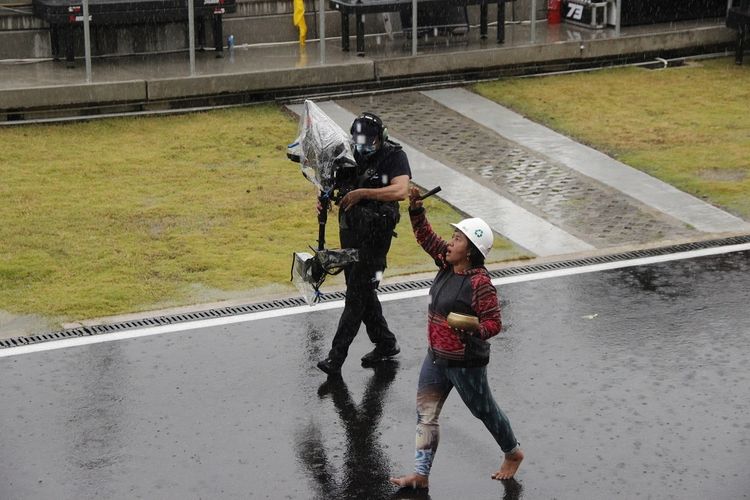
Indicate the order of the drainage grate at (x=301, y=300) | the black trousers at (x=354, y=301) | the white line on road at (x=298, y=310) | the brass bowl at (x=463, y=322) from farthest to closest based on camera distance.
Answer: the drainage grate at (x=301, y=300), the white line on road at (x=298, y=310), the black trousers at (x=354, y=301), the brass bowl at (x=463, y=322)

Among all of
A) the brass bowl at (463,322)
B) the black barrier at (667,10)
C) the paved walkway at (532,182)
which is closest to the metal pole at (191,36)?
the paved walkway at (532,182)

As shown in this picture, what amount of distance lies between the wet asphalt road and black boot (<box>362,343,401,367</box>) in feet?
0.36

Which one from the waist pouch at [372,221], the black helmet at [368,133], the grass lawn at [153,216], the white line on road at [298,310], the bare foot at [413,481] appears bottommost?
the bare foot at [413,481]

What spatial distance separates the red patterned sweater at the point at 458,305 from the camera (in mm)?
7102

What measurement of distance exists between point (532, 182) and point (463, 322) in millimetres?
6882

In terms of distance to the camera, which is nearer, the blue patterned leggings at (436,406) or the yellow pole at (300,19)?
the blue patterned leggings at (436,406)

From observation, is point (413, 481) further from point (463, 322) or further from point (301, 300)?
point (301, 300)

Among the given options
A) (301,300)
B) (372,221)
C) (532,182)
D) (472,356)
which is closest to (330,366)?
(372,221)

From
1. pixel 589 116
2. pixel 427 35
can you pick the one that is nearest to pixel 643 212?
pixel 589 116

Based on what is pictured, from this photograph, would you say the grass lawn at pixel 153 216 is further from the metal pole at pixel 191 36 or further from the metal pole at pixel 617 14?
the metal pole at pixel 617 14

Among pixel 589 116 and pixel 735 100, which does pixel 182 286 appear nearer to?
pixel 589 116

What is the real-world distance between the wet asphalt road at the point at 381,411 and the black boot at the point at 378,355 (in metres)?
0.11

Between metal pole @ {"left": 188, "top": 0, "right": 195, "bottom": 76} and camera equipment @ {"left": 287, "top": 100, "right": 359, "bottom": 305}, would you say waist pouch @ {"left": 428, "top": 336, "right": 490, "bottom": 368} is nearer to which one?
camera equipment @ {"left": 287, "top": 100, "right": 359, "bottom": 305}

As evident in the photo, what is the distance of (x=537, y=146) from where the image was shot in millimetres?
14984
